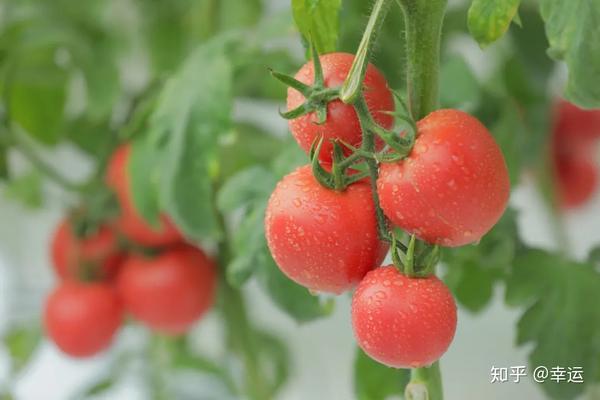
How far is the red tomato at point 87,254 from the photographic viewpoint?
0.77 m

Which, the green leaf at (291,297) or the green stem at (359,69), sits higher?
the green stem at (359,69)

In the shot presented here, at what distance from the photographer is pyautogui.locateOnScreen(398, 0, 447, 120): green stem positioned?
332mm

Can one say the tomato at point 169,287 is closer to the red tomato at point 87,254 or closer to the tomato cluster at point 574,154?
the red tomato at point 87,254

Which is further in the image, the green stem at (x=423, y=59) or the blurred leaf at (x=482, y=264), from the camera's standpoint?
the blurred leaf at (x=482, y=264)

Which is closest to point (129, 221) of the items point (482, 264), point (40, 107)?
point (40, 107)

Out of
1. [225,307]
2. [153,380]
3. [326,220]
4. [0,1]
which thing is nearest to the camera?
[326,220]

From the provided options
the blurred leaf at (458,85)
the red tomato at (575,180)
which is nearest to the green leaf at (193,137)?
the blurred leaf at (458,85)

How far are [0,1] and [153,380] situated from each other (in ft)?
1.57

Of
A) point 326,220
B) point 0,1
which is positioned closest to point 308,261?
point 326,220

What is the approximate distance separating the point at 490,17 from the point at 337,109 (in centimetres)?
7

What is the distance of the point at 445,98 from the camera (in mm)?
524

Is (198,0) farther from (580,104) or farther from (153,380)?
(580,104)

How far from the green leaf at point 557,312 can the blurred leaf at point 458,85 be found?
103 mm

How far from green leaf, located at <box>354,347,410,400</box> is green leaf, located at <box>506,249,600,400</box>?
0.25 feet
